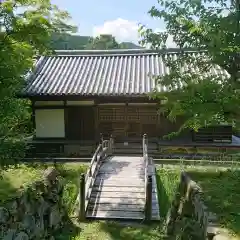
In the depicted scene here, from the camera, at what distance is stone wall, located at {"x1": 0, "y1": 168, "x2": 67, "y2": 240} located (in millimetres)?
6398

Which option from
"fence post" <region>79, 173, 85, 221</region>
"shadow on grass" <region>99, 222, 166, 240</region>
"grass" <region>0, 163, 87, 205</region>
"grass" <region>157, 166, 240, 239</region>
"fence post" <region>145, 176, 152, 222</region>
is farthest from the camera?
"fence post" <region>79, 173, 85, 221</region>

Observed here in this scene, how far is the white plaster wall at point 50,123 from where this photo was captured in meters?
17.8

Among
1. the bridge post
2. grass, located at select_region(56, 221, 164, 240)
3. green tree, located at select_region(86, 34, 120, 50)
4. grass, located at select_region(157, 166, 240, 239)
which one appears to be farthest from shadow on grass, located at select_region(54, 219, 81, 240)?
green tree, located at select_region(86, 34, 120, 50)

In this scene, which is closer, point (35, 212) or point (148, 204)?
point (35, 212)

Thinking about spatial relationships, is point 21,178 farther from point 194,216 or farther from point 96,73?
point 96,73

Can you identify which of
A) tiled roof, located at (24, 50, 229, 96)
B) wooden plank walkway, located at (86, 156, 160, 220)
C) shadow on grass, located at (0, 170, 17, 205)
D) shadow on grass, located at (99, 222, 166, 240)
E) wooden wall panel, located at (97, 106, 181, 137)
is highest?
tiled roof, located at (24, 50, 229, 96)

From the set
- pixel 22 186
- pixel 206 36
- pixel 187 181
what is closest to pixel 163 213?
pixel 187 181

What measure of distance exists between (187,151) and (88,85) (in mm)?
6801

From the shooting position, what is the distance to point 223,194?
22.3ft

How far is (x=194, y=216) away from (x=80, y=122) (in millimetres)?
11999

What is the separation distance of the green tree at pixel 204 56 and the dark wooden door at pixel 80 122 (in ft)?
38.9

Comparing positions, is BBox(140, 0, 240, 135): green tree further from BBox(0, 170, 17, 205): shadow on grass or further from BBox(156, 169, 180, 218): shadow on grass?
BBox(156, 169, 180, 218): shadow on grass

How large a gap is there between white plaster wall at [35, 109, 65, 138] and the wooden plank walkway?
5305 mm

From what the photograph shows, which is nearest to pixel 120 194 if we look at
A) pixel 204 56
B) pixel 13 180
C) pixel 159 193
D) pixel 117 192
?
pixel 117 192
